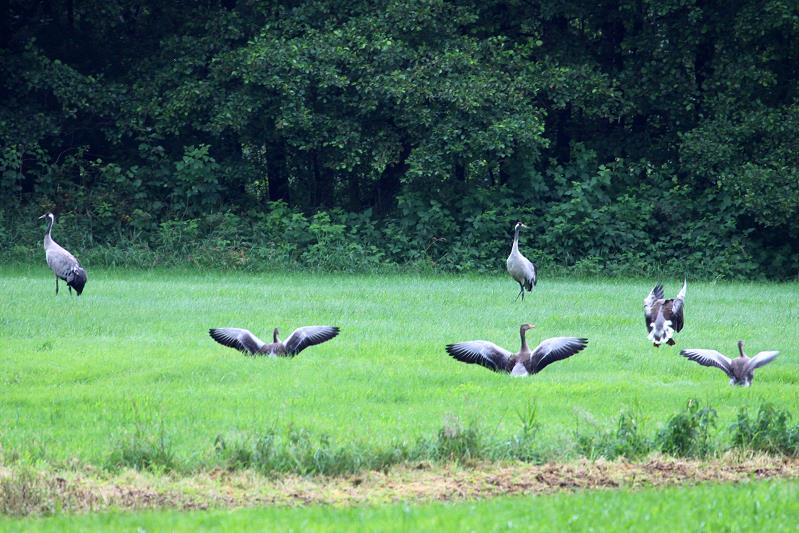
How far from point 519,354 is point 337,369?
2041 mm

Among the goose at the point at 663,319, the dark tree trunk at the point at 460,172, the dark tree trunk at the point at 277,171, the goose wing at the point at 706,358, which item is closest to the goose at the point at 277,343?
the goose wing at the point at 706,358

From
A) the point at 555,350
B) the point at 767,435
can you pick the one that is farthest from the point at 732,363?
the point at 767,435

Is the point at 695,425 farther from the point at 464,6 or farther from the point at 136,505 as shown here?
the point at 464,6

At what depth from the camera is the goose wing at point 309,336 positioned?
1352 cm

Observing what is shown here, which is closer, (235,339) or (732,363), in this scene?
(732,363)

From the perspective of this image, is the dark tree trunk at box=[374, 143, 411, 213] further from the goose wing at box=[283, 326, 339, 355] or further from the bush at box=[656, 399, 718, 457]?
the bush at box=[656, 399, 718, 457]

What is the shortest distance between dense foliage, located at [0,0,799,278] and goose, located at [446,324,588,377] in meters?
14.4

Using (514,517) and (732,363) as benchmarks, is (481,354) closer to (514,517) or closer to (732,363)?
(732,363)

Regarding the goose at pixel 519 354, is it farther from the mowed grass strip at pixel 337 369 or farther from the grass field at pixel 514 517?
the grass field at pixel 514 517

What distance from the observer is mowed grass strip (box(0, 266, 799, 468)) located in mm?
10234

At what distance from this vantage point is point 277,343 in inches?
544

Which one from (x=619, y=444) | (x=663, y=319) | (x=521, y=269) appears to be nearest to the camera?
(x=619, y=444)

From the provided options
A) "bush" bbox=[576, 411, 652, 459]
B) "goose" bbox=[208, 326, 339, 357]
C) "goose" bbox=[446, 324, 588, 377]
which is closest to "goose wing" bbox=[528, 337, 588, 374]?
"goose" bbox=[446, 324, 588, 377]

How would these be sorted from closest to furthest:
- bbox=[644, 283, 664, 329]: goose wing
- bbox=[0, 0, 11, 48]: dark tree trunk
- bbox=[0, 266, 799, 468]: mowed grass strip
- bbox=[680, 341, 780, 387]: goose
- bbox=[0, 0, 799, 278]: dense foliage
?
bbox=[0, 266, 799, 468]: mowed grass strip, bbox=[680, 341, 780, 387]: goose, bbox=[644, 283, 664, 329]: goose wing, bbox=[0, 0, 799, 278]: dense foliage, bbox=[0, 0, 11, 48]: dark tree trunk
